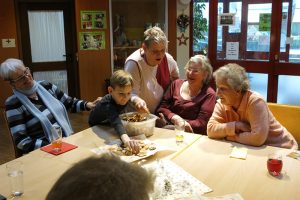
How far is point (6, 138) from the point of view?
438 centimetres

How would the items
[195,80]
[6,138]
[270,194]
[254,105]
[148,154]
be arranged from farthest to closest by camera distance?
[6,138], [195,80], [254,105], [148,154], [270,194]

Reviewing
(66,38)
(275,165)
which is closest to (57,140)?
(275,165)

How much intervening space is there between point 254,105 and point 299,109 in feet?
1.56

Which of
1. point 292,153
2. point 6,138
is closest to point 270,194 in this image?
point 292,153

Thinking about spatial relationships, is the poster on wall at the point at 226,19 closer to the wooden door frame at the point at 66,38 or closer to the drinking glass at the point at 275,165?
the wooden door frame at the point at 66,38

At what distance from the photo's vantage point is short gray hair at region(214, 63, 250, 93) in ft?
6.38

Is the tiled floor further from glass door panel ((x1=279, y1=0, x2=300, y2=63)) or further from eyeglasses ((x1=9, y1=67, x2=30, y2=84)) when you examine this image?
glass door panel ((x1=279, y1=0, x2=300, y2=63))

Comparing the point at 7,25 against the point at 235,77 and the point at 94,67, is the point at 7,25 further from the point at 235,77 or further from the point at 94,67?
the point at 235,77

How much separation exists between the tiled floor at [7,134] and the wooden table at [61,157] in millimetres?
1903

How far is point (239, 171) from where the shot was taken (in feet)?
5.18

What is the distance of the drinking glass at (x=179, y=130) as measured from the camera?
6.55 ft

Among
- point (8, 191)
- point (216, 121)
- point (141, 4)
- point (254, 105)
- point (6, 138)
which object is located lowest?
point (6, 138)

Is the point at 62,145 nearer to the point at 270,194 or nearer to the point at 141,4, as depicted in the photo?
the point at 270,194

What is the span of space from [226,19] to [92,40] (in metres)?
2.04
